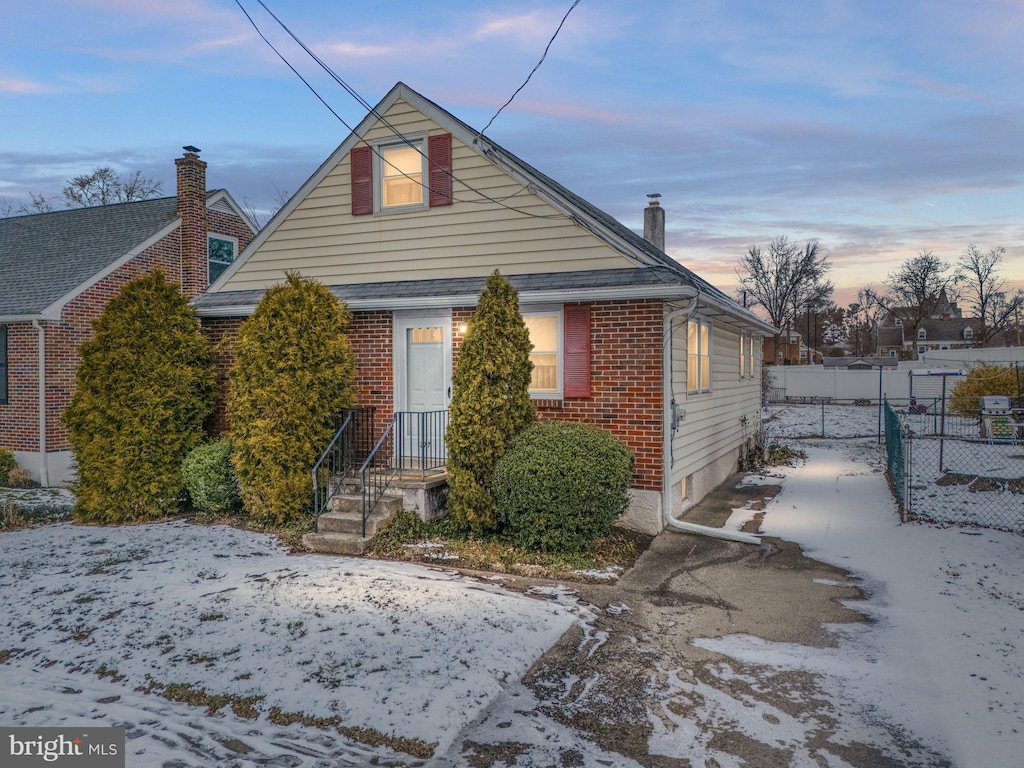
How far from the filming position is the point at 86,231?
58.1ft

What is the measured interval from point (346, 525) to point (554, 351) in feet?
12.3

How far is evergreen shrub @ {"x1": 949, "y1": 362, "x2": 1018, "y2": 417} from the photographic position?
66.9 ft

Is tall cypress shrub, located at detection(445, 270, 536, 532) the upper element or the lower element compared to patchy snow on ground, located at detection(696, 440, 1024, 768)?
upper

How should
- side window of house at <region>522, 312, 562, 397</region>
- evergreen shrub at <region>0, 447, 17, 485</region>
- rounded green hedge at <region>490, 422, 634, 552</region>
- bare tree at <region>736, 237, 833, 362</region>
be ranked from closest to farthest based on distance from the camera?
1. rounded green hedge at <region>490, 422, 634, 552</region>
2. side window of house at <region>522, 312, 562, 397</region>
3. evergreen shrub at <region>0, 447, 17, 485</region>
4. bare tree at <region>736, 237, 833, 362</region>

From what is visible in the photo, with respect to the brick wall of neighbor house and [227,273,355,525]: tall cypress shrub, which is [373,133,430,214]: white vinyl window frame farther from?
the brick wall of neighbor house

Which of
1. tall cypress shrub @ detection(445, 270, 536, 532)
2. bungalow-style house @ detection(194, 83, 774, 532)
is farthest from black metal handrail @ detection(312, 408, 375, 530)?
tall cypress shrub @ detection(445, 270, 536, 532)

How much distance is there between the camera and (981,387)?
68.5 feet

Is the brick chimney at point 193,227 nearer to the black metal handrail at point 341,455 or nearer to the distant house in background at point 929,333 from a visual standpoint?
the black metal handrail at point 341,455

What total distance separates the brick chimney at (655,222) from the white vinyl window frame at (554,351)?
8.30 m

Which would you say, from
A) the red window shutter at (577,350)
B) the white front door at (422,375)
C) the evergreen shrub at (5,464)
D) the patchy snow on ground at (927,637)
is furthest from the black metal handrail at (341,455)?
the evergreen shrub at (5,464)

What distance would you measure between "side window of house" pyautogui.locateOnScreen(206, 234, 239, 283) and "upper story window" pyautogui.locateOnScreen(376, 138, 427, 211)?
28.9ft

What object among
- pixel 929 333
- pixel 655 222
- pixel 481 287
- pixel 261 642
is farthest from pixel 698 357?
pixel 929 333

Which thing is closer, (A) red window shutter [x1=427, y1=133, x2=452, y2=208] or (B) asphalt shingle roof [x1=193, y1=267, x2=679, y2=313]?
(B) asphalt shingle roof [x1=193, y1=267, x2=679, y2=313]

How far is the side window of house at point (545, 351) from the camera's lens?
9.62 m
